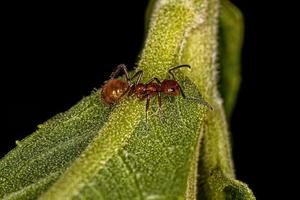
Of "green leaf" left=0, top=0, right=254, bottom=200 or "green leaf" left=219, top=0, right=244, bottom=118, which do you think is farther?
"green leaf" left=219, top=0, right=244, bottom=118

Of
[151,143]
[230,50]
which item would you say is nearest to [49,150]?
[151,143]

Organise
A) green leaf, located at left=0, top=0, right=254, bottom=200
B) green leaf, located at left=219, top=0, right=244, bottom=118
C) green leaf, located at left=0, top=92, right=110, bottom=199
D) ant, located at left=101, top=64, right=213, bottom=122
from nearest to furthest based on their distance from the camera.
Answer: green leaf, located at left=0, top=0, right=254, bottom=200
green leaf, located at left=0, top=92, right=110, bottom=199
ant, located at left=101, top=64, right=213, bottom=122
green leaf, located at left=219, top=0, right=244, bottom=118

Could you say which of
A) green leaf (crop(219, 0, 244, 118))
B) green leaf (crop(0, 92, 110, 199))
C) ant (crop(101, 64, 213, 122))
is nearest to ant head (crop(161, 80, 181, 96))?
ant (crop(101, 64, 213, 122))

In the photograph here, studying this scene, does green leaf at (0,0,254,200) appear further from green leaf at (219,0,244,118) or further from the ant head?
green leaf at (219,0,244,118)

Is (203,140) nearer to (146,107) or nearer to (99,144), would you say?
(146,107)

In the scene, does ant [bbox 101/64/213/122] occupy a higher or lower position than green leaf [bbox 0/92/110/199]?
higher

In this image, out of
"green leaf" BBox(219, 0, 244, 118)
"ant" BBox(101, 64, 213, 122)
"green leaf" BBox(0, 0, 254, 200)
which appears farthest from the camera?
"green leaf" BBox(219, 0, 244, 118)

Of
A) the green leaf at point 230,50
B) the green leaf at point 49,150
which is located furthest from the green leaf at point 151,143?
the green leaf at point 230,50
